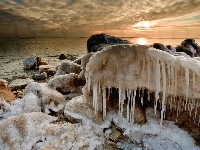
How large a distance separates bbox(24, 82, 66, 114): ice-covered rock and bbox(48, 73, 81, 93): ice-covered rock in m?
0.44

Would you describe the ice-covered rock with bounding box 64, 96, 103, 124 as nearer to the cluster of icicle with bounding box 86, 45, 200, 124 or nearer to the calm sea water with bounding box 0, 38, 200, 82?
the cluster of icicle with bounding box 86, 45, 200, 124

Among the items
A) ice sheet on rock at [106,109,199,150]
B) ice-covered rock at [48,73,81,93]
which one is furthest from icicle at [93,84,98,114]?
ice-covered rock at [48,73,81,93]

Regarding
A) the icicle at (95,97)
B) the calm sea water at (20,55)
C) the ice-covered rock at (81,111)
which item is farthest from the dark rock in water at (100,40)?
the icicle at (95,97)

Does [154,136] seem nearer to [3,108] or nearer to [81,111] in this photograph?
[81,111]

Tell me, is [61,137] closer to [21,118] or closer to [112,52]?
[21,118]

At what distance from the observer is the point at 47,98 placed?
8125mm

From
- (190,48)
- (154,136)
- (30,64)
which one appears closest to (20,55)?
(30,64)

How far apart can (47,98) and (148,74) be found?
165 inches

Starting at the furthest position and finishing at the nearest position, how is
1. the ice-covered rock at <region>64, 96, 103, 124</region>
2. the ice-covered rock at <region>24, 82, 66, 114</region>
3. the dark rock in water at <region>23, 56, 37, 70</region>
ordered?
the dark rock in water at <region>23, 56, 37, 70</region> < the ice-covered rock at <region>24, 82, 66, 114</region> < the ice-covered rock at <region>64, 96, 103, 124</region>

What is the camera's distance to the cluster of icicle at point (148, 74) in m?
5.27

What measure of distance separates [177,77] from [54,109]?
14.1 feet

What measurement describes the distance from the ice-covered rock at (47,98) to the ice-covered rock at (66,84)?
1.44ft

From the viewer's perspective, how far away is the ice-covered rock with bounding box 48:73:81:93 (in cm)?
926

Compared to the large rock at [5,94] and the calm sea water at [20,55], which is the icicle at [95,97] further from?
the calm sea water at [20,55]
